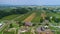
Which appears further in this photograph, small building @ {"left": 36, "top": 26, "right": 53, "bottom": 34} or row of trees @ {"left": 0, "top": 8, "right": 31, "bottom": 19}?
row of trees @ {"left": 0, "top": 8, "right": 31, "bottom": 19}

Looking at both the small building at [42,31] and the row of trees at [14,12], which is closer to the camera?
the small building at [42,31]

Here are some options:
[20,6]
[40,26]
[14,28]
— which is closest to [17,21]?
[14,28]

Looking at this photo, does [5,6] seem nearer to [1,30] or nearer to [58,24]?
[1,30]

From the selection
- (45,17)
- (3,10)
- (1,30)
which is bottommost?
(1,30)

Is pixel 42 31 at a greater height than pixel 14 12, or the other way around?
pixel 14 12

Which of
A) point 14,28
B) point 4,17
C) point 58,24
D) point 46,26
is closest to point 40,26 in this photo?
point 46,26

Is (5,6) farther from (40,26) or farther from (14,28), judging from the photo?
(40,26)

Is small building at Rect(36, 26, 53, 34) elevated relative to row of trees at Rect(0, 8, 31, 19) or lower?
lower

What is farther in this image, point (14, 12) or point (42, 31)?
point (14, 12)

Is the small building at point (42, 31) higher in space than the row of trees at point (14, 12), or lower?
lower
